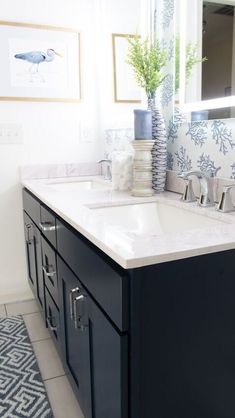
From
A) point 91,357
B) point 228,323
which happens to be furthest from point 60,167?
point 228,323

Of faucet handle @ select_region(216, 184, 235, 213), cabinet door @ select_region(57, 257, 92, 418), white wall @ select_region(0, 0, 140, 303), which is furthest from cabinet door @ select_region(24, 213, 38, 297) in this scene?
faucet handle @ select_region(216, 184, 235, 213)

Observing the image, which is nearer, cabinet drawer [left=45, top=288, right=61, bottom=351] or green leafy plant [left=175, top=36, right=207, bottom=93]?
green leafy plant [left=175, top=36, right=207, bottom=93]

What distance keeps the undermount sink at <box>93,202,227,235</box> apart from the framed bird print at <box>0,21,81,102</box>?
113cm

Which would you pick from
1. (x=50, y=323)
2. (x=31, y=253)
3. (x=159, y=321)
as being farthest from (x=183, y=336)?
(x=31, y=253)

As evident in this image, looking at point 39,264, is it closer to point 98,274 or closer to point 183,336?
point 98,274

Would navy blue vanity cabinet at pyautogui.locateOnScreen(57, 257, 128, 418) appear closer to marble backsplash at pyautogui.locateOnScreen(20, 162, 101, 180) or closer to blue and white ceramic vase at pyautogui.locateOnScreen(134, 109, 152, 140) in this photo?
blue and white ceramic vase at pyautogui.locateOnScreen(134, 109, 152, 140)

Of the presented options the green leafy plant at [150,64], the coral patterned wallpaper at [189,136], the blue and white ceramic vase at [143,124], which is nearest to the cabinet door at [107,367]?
the coral patterned wallpaper at [189,136]

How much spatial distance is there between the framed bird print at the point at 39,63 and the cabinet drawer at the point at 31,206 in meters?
0.58

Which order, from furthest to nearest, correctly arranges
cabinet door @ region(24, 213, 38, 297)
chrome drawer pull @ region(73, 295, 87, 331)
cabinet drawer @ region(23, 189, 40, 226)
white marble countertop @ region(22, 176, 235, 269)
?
cabinet door @ region(24, 213, 38, 297)
cabinet drawer @ region(23, 189, 40, 226)
chrome drawer pull @ region(73, 295, 87, 331)
white marble countertop @ region(22, 176, 235, 269)

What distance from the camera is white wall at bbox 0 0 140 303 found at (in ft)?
6.69

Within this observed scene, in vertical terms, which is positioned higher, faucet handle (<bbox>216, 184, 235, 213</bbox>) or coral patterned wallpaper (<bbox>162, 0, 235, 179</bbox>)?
coral patterned wallpaper (<bbox>162, 0, 235, 179</bbox>)

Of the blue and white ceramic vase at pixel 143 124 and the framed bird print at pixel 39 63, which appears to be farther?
the framed bird print at pixel 39 63

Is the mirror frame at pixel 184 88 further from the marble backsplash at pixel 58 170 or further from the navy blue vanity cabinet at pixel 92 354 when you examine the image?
the marble backsplash at pixel 58 170

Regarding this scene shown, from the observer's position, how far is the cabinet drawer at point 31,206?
169 centimetres
